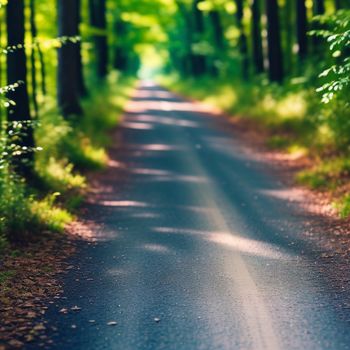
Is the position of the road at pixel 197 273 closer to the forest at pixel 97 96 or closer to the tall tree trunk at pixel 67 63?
the forest at pixel 97 96

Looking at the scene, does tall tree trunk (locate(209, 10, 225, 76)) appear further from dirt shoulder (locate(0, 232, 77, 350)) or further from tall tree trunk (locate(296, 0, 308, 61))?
dirt shoulder (locate(0, 232, 77, 350))

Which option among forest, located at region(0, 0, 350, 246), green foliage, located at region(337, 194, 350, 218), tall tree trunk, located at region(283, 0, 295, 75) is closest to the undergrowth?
forest, located at region(0, 0, 350, 246)

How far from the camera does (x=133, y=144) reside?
19.3m

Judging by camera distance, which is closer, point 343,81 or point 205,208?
point 343,81

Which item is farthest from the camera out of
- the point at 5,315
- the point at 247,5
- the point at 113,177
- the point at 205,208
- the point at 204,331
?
the point at 247,5

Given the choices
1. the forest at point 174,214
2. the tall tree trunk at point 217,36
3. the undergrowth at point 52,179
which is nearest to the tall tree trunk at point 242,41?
the tall tree trunk at point 217,36

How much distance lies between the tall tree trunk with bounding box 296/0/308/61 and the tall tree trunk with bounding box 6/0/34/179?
46.0 feet

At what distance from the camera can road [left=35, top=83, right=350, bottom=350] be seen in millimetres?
5422

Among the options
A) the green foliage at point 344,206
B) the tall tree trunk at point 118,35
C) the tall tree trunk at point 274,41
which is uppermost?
the tall tree trunk at point 118,35

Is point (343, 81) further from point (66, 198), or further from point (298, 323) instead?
point (66, 198)

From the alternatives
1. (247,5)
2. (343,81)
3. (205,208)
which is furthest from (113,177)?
(247,5)

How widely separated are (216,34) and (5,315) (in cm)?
3568

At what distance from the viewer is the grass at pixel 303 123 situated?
12648 millimetres

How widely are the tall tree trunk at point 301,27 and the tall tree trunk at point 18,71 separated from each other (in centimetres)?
1403
